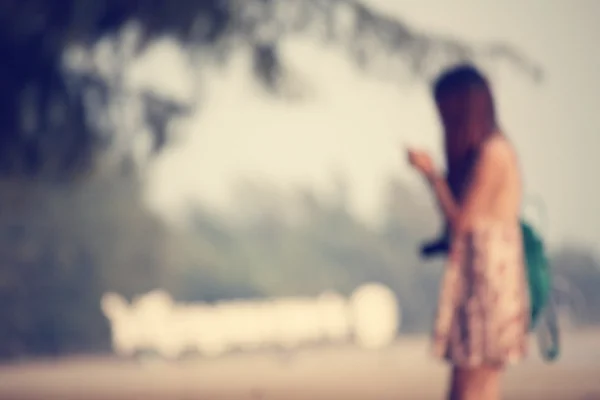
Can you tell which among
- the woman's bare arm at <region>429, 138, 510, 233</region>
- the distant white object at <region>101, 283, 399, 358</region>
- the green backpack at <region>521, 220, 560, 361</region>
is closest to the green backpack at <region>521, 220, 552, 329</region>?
the green backpack at <region>521, 220, 560, 361</region>

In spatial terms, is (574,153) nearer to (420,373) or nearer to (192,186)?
(420,373)

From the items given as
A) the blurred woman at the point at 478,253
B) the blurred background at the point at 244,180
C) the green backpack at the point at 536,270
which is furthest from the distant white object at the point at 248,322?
the green backpack at the point at 536,270

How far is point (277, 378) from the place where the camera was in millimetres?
1410

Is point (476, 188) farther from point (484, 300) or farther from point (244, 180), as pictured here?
point (244, 180)

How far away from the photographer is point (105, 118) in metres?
1.44

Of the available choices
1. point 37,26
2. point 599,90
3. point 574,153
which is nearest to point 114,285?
point 37,26

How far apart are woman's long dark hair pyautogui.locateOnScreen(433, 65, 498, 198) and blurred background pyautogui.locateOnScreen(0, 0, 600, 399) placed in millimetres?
29

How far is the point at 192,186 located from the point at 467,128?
1.85 feet

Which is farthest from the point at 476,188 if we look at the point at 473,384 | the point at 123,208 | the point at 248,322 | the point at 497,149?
the point at 123,208

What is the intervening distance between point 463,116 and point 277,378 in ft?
2.11

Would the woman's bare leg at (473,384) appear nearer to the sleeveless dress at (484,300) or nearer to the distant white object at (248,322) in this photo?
the sleeveless dress at (484,300)

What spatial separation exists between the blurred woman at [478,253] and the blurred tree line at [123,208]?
6 cm

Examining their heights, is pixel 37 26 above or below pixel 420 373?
above

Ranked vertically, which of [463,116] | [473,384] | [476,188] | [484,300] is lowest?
[473,384]
